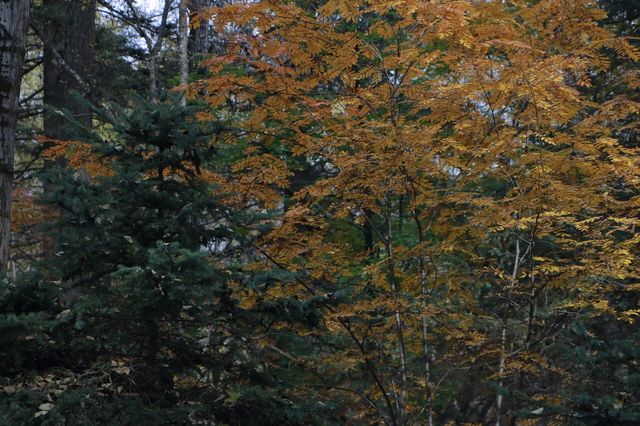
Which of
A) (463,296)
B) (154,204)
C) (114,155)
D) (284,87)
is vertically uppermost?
(284,87)

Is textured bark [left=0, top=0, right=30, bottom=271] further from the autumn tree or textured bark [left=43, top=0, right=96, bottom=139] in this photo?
textured bark [left=43, top=0, right=96, bottom=139]

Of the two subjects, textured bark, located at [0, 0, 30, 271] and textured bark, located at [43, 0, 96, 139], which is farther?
textured bark, located at [43, 0, 96, 139]

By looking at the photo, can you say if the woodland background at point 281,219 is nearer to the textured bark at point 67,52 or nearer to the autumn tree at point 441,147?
the autumn tree at point 441,147

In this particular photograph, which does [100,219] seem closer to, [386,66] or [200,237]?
[200,237]

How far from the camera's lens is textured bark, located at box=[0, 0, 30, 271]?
5.57 metres

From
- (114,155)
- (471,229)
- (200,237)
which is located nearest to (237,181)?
(200,237)

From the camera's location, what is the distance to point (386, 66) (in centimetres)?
513

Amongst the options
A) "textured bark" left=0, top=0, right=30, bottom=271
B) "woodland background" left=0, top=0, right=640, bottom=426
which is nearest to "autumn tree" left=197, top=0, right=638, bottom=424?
"woodland background" left=0, top=0, right=640, bottom=426

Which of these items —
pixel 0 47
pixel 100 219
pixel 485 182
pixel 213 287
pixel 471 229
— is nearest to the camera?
pixel 213 287

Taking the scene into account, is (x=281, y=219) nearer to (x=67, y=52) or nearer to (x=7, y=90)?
(x=7, y=90)

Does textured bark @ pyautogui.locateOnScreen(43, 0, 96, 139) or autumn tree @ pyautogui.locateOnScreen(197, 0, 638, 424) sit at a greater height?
textured bark @ pyautogui.locateOnScreen(43, 0, 96, 139)

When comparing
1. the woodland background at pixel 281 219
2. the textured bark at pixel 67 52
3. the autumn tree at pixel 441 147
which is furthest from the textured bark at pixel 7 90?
the textured bark at pixel 67 52

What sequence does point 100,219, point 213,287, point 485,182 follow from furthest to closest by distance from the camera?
point 485,182 → point 100,219 → point 213,287

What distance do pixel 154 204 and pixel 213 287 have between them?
3.17 feet
